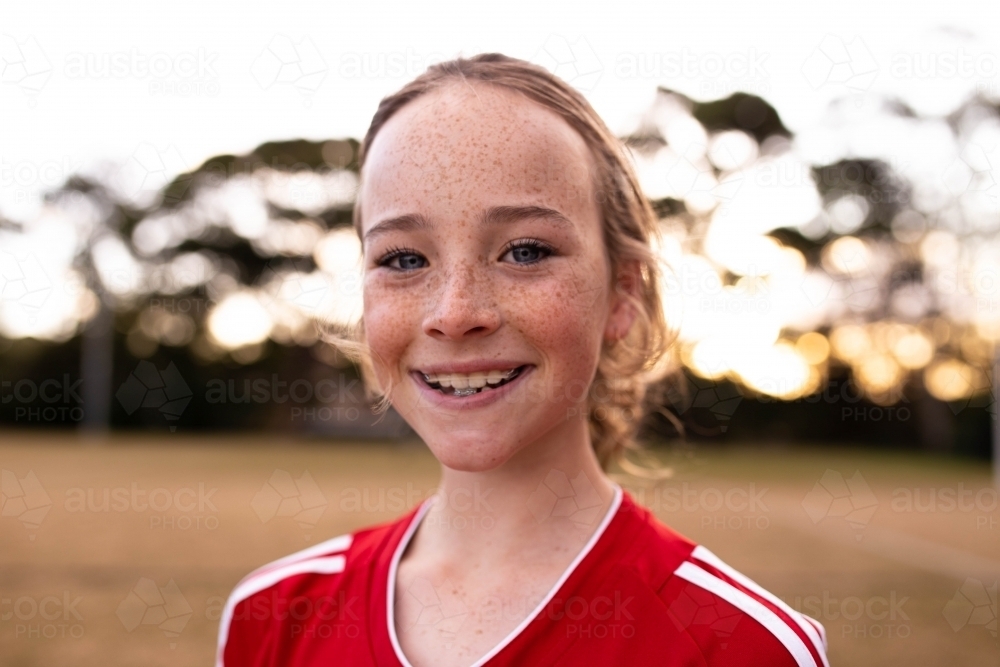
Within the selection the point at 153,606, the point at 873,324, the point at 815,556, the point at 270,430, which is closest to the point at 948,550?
the point at 815,556

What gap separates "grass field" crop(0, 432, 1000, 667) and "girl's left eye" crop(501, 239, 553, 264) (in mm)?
1139

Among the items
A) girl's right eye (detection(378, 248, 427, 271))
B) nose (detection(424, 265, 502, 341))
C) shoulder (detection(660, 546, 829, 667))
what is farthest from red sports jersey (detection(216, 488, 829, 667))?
girl's right eye (detection(378, 248, 427, 271))

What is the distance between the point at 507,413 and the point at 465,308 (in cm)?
22

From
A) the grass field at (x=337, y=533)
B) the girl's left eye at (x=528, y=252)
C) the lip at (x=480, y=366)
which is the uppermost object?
the girl's left eye at (x=528, y=252)

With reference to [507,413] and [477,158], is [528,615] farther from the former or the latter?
[477,158]

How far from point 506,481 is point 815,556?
8.28m

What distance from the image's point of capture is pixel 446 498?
1805 mm

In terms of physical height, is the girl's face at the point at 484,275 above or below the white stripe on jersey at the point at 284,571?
above

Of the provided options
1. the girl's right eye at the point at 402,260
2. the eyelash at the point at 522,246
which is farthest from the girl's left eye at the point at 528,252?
the girl's right eye at the point at 402,260

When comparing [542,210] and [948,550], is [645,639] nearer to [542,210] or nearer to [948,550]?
[542,210]

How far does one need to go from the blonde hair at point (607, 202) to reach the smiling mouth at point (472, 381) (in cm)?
16

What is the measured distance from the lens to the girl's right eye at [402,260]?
1629 mm

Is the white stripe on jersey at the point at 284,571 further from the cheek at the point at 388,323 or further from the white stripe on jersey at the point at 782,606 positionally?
the white stripe on jersey at the point at 782,606

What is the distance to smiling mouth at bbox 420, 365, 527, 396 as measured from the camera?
1.55 metres
